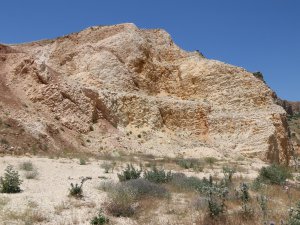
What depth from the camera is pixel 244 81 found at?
30.5 m

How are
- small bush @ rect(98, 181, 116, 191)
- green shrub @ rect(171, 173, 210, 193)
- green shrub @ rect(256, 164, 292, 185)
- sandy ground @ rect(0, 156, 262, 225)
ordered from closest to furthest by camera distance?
sandy ground @ rect(0, 156, 262, 225), small bush @ rect(98, 181, 116, 191), green shrub @ rect(171, 173, 210, 193), green shrub @ rect(256, 164, 292, 185)

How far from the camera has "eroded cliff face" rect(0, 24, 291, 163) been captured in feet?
80.6

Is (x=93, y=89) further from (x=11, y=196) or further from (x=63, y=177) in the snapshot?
(x=11, y=196)

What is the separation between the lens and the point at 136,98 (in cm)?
2852

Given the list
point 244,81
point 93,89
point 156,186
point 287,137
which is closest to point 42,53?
point 93,89

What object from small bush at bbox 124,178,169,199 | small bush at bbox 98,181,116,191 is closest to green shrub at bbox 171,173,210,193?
small bush at bbox 124,178,169,199

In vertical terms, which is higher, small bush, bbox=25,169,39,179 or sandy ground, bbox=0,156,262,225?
small bush, bbox=25,169,39,179

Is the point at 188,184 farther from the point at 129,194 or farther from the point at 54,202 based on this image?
the point at 54,202

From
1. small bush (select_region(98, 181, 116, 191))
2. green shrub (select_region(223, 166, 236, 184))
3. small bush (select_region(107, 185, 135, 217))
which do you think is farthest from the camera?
green shrub (select_region(223, 166, 236, 184))

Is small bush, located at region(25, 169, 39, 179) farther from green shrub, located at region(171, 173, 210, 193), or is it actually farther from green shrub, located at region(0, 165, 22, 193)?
green shrub, located at region(171, 173, 210, 193)

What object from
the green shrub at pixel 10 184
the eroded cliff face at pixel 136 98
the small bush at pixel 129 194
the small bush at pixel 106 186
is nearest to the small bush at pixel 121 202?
the small bush at pixel 129 194

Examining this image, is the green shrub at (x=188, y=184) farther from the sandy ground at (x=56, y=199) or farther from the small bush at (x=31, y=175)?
the small bush at (x=31, y=175)

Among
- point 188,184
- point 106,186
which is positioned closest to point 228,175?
point 188,184

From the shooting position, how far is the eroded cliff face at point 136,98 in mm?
24578
